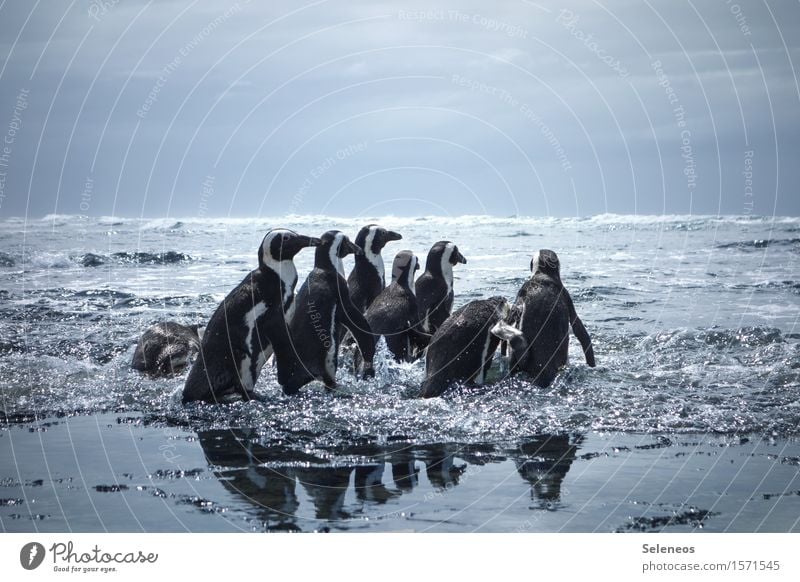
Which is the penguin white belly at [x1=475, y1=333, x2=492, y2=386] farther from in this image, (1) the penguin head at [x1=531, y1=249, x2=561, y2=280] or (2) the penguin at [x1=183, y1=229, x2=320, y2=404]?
(2) the penguin at [x1=183, y1=229, x2=320, y2=404]

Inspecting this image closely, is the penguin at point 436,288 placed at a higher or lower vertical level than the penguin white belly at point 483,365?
higher

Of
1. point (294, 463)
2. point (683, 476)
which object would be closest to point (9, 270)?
point (294, 463)

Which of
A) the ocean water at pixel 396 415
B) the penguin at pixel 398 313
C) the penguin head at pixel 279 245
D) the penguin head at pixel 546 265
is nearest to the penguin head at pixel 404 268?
the penguin at pixel 398 313

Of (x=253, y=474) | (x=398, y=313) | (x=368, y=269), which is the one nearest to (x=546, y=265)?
(x=398, y=313)

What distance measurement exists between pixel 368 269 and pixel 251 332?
266cm

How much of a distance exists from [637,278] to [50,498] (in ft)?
37.8

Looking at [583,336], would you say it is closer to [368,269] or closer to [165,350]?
[368,269]

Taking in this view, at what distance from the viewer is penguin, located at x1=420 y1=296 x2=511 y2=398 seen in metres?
6.81

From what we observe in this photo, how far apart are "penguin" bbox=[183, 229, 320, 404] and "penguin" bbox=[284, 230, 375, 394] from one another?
0.17m

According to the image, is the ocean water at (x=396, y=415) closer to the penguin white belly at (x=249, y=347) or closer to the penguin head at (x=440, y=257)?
the penguin white belly at (x=249, y=347)

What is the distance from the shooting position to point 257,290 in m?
6.98

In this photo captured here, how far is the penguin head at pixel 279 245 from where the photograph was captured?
705 centimetres

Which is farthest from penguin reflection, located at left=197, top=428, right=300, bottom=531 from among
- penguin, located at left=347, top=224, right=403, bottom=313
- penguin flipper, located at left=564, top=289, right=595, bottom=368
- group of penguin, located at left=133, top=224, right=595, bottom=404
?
penguin, located at left=347, top=224, right=403, bottom=313

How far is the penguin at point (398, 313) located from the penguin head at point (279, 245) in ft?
3.88
